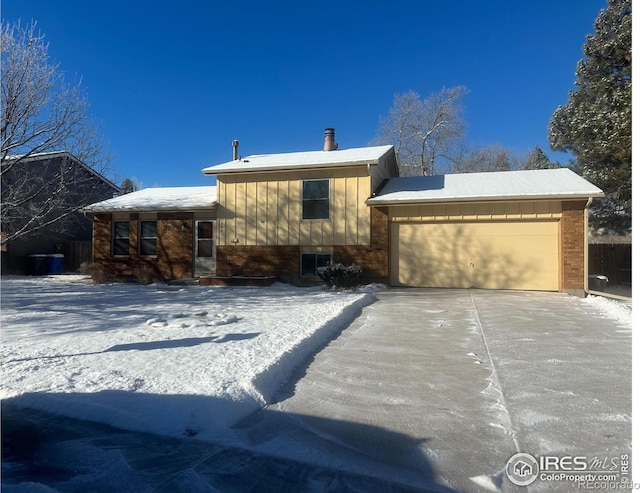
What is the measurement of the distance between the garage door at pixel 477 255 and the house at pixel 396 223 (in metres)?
0.03

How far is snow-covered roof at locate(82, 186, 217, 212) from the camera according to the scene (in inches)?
608

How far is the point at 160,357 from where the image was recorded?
4.98 metres

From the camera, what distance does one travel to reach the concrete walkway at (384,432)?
109 inches

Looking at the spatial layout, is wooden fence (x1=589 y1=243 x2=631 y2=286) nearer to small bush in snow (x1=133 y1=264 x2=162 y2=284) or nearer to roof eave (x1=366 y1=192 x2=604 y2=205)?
roof eave (x1=366 y1=192 x2=604 y2=205)

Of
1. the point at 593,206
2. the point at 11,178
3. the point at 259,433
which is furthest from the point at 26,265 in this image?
the point at 593,206

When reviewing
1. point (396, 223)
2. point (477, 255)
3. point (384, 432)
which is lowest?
point (384, 432)

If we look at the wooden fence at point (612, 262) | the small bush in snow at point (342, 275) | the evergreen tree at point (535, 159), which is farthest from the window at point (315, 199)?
the evergreen tree at point (535, 159)

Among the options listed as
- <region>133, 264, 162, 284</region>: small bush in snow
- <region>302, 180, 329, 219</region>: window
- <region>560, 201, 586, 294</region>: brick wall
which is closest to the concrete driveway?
<region>560, 201, 586, 294</region>: brick wall

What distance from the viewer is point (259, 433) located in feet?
11.1

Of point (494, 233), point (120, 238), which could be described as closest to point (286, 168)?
point (494, 233)

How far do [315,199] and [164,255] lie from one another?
6086 millimetres

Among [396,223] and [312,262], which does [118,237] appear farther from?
[396,223]

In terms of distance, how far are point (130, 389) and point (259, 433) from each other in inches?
55.9

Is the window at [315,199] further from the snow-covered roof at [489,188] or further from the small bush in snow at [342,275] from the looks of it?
the small bush in snow at [342,275]
